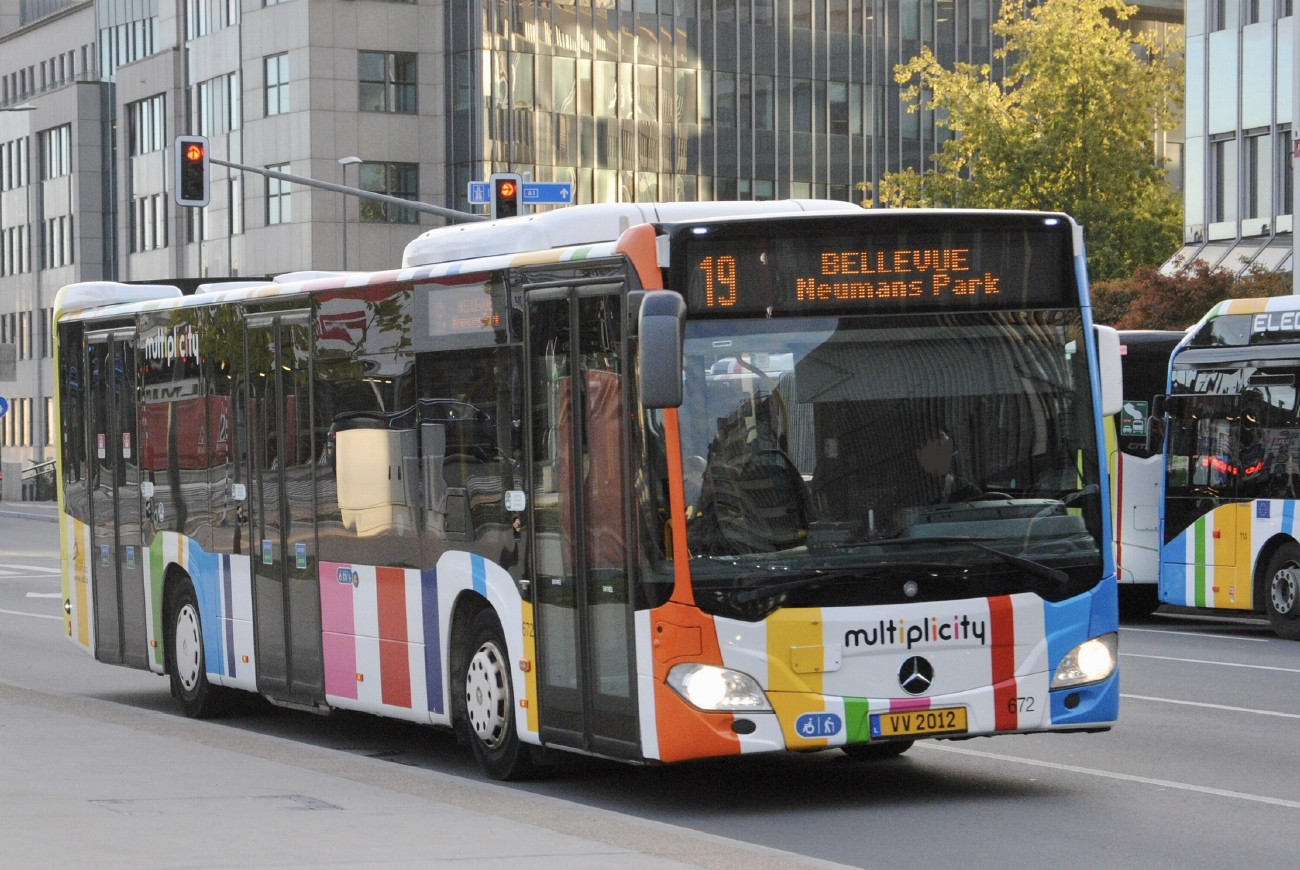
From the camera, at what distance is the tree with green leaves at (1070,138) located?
59750 millimetres

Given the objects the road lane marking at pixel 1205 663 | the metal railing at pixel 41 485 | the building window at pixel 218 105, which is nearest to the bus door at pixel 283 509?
the road lane marking at pixel 1205 663

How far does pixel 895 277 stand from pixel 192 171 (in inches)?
931

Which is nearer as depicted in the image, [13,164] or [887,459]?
[887,459]

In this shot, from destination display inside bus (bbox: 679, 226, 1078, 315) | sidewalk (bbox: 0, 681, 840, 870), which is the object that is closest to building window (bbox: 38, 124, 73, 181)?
sidewalk (bbox: 0, 681, 840, 870)

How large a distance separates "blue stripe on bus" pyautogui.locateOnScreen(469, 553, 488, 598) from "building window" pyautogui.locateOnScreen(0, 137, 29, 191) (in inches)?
3568

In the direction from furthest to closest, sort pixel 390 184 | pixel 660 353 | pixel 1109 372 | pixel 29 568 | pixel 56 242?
pixel 56 242 < pixel 390 184 < pixel 29 568 < pixel 1109 372 < pixel 660 353

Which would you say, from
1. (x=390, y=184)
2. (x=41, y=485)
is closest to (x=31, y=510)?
(x=41, y=485)

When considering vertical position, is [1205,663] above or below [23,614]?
above

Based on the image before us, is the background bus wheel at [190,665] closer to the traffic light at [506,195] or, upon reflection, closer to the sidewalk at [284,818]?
the sidewalk at [284,818]

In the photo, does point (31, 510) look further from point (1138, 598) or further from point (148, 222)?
point (1138, 598)

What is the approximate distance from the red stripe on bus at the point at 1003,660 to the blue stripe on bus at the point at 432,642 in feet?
10.4

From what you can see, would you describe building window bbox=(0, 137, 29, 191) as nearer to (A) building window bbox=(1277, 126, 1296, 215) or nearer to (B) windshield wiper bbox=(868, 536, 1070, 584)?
(A) building window bbox=(1277, 126, 1296, 215)

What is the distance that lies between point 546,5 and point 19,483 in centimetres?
2515

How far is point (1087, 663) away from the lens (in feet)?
35.0
